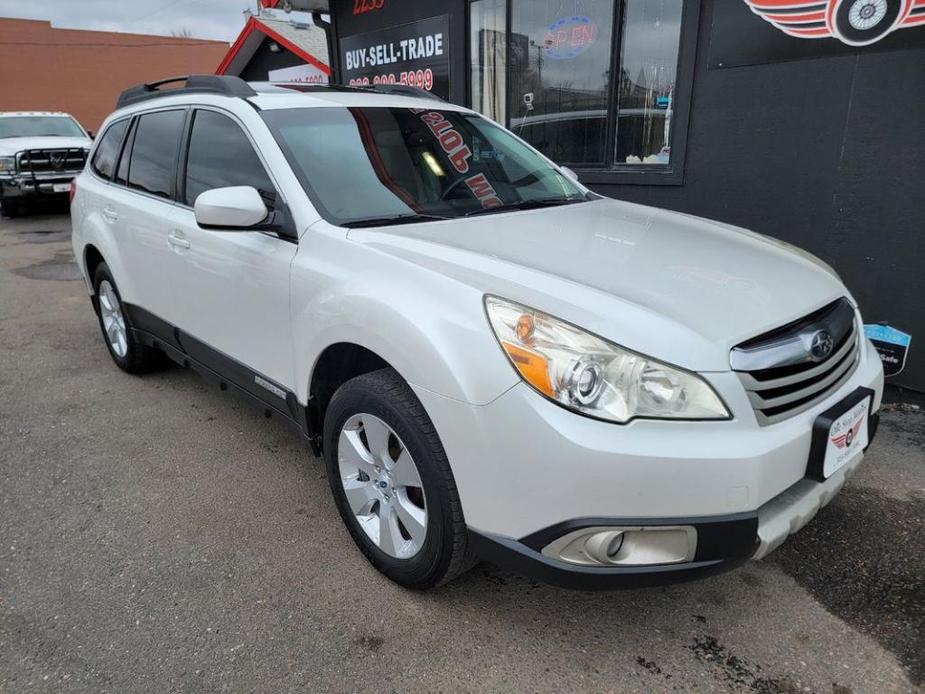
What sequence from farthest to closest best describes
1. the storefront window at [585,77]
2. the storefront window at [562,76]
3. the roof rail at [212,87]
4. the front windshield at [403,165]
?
the storefront window at [562,76]
the storefront window at [585,77]
the roof rail at [212,87]
the front windshield at [403,165]

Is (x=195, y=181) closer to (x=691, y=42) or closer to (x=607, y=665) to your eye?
(x=607, y=665)

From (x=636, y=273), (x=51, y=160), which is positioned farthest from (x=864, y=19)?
(x=51, y=160)

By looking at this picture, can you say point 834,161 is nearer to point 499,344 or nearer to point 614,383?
point 614,383

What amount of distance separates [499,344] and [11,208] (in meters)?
15.1

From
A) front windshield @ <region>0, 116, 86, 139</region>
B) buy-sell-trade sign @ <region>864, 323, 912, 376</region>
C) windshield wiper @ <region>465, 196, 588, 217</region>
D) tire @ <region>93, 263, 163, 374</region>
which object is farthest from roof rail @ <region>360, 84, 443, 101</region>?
front windshield @ <region>0, 116, 86, 139</region>

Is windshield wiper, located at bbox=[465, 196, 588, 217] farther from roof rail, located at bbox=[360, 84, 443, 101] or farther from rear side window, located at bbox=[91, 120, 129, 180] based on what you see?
rear side window, located at bbox=[91, 120, 129, 180]

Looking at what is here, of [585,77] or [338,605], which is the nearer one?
[338,605]

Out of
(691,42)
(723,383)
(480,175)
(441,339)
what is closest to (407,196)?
(480,175)

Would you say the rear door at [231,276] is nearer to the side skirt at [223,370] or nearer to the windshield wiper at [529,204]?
the side skirt at [223,370]

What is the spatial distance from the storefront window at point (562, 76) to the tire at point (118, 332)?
4.09 meters

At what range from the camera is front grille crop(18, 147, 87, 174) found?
12.2m

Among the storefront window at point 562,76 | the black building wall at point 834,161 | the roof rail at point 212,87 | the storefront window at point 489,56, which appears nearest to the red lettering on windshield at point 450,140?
the roof rail at point 212,87

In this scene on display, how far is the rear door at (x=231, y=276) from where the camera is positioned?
8.85 feet

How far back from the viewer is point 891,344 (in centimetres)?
396
